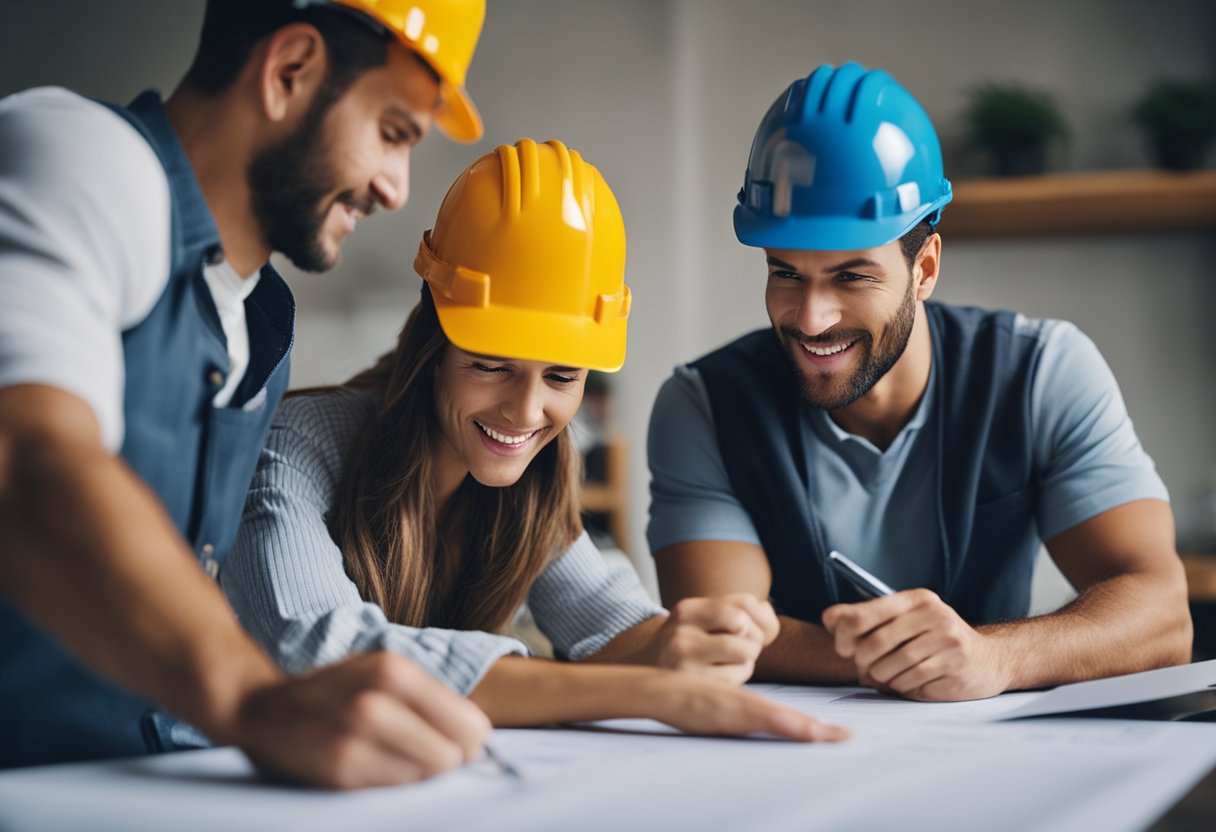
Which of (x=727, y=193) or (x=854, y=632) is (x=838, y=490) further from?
(x=727, y=193)

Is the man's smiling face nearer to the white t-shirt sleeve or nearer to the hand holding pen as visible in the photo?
the hand holding pen

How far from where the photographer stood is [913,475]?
1.81 metres

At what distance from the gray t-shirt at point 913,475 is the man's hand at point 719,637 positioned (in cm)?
51

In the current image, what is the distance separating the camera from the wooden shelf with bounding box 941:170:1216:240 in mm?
3891

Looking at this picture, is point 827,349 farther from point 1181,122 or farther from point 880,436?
point 1181,122

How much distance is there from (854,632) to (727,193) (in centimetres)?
373

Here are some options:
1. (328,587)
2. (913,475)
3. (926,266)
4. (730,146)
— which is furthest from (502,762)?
(730,146)

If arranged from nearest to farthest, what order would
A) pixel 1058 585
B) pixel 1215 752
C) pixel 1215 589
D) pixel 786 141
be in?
1. pixel 1215 752
2. pixel 786 141
3. pixel 1215 589
4. pixel 1058 585

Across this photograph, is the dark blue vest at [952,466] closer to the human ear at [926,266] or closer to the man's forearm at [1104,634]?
the human ear at [926,266]

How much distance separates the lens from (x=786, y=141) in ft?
5.37

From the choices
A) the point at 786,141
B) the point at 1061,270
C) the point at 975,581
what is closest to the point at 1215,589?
the point at 1061,270

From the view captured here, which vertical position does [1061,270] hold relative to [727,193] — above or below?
below

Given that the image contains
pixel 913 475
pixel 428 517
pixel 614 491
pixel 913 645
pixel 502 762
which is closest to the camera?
pixel 502 762

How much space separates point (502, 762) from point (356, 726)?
7.4 inches
